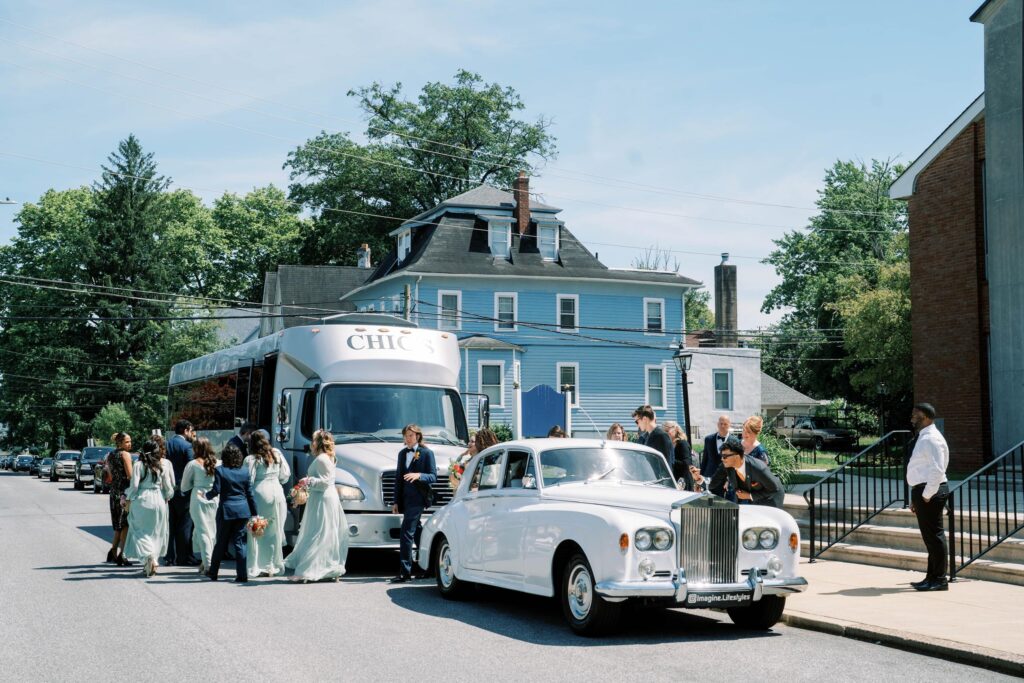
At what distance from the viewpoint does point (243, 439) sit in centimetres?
1647

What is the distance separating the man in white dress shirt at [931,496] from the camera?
12.1 meters

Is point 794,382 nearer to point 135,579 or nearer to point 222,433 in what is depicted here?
point 222,433

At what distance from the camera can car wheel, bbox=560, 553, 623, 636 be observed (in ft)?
31.6

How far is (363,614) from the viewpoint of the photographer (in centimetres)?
1115

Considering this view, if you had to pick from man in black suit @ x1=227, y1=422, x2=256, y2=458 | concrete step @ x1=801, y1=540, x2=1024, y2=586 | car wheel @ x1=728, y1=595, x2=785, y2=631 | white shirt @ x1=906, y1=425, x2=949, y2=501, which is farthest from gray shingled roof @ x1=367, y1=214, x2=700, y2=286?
car wheel @ x1=728, y1=595, x2=785, y2=631

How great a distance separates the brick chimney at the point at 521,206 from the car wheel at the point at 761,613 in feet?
141

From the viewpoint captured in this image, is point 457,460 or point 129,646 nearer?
point 129,646

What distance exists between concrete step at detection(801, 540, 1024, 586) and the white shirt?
53.9 inches

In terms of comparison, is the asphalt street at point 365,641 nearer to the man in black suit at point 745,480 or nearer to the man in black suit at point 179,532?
the man in black suit at point 745,480

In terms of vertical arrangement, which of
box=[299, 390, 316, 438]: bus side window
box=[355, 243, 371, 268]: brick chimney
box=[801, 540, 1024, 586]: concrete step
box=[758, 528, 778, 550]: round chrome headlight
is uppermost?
box=[355, 243, 371, 268]: brick chimney

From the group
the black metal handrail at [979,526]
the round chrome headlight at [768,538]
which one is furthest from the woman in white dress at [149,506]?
the black metal handrail at [979,526]

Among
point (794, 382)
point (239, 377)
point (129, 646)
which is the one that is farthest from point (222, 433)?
point (794, 382)

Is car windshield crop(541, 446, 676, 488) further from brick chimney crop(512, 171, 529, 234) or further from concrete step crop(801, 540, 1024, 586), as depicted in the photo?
brick chimney crop(512, 171, 529, 234)

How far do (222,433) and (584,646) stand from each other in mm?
12319
